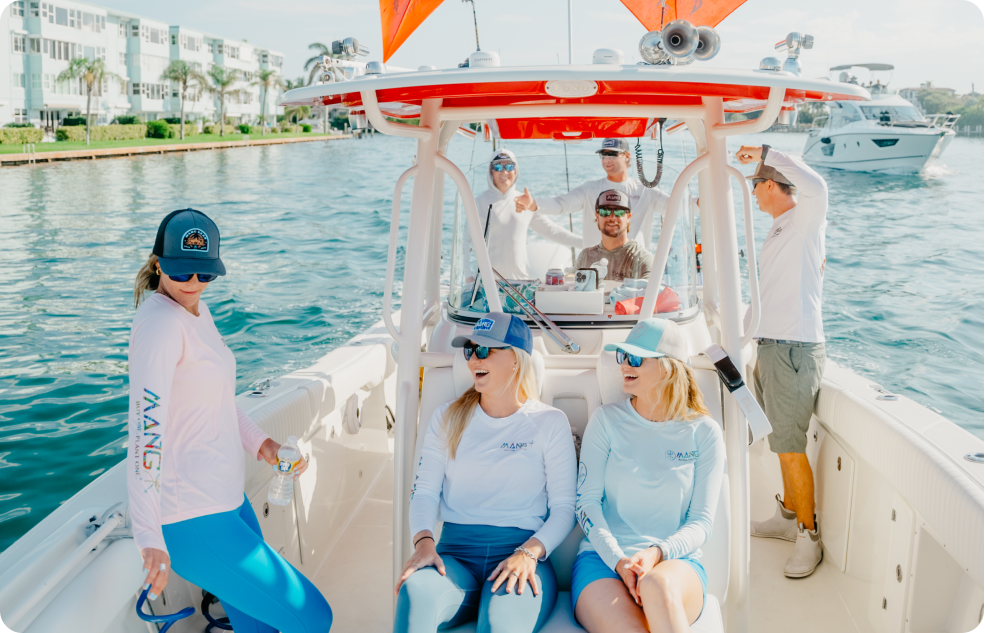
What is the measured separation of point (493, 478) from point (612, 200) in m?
1.60

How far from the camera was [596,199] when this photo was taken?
11.7 ft

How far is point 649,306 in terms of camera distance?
2.89 meters

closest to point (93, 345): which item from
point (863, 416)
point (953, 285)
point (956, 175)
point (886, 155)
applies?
point (863, 416)

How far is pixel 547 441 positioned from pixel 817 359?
1258 millimetres

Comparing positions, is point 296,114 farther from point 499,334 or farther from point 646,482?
point 646,482

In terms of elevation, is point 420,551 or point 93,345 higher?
point 420,551

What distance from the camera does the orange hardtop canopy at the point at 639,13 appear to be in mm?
2264

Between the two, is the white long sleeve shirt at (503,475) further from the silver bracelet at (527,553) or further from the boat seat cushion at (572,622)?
the boat seat cushion at (572,622)

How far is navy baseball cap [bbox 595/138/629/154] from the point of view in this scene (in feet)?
12.4

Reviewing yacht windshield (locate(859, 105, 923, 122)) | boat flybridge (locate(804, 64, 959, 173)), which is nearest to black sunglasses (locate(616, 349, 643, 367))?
boat flybridge (locate(804, 64, 959, 173))

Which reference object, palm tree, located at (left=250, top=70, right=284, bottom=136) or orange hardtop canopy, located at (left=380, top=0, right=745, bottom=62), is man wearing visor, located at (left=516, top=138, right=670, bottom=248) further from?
palm tree, located at (left=250, top=70, right=284, bottom=136)

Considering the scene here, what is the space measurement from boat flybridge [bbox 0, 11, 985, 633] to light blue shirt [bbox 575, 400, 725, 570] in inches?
6.4

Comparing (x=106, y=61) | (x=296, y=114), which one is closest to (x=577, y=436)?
(x=106, y=61)

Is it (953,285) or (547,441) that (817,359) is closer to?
(547,441)
